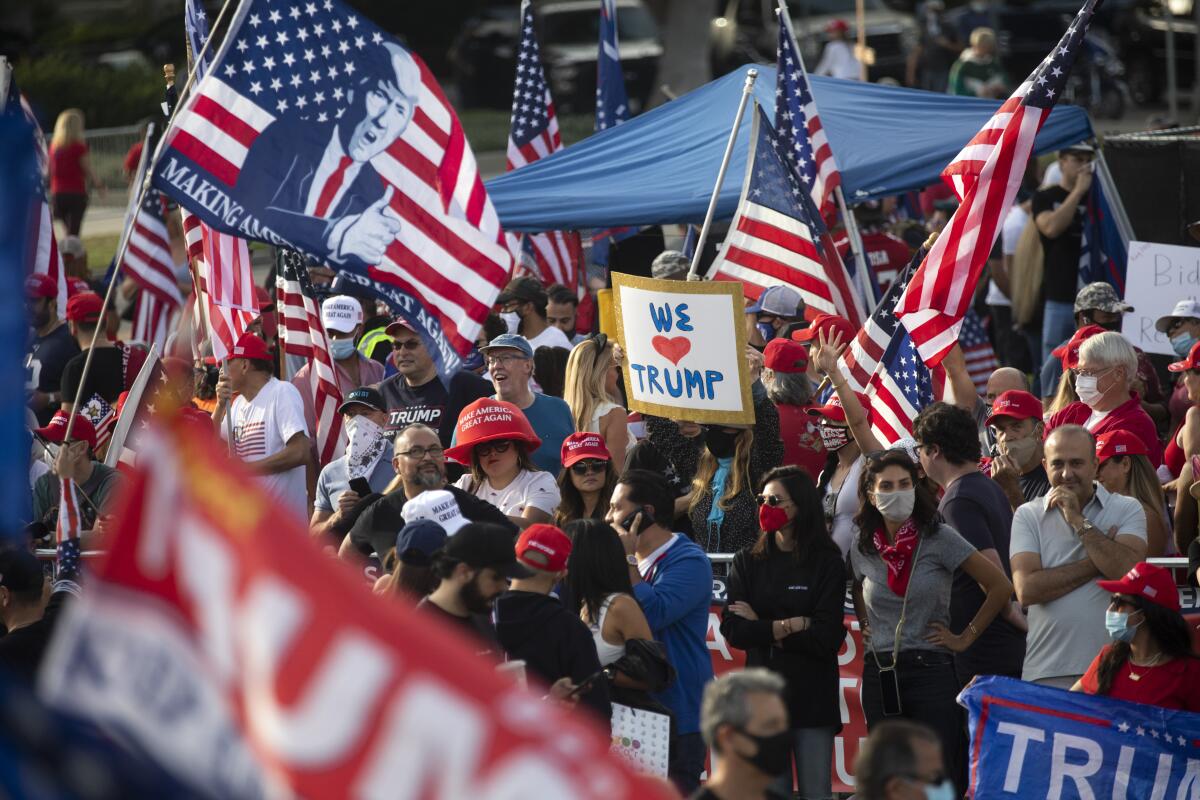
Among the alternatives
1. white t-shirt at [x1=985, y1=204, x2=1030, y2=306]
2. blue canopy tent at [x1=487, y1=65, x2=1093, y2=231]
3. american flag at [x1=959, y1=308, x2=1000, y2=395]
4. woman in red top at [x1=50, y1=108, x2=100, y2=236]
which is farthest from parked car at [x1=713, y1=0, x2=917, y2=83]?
american flag at [x1=959, y1=308, x2=1000, y2=395]

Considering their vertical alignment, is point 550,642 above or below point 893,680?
above

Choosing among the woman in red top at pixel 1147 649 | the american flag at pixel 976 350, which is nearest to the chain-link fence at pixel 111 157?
the american flag at pixel 976 350

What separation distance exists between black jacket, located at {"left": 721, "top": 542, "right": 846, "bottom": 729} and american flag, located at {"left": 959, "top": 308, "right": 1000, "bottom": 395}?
17.3 ft

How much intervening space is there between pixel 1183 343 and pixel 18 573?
610cm

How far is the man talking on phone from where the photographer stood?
6785 millimetres

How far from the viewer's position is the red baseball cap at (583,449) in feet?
25.0

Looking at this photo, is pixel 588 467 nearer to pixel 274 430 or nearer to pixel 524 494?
pixel 524 494

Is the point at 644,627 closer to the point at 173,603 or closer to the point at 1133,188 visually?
the point at 173,603

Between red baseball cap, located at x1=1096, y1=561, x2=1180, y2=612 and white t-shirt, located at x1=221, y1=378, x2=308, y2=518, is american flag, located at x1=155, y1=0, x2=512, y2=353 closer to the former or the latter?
white t-shirt, located at x1=221, y1=378, x2=308, y2=518

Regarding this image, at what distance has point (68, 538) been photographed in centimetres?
740

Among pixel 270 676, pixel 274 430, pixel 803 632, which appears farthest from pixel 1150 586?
pixel 274 430

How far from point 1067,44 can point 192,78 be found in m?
4.08

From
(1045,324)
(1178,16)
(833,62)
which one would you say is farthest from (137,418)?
(1178,16)

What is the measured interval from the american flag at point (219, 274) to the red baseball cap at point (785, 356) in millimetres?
3043
